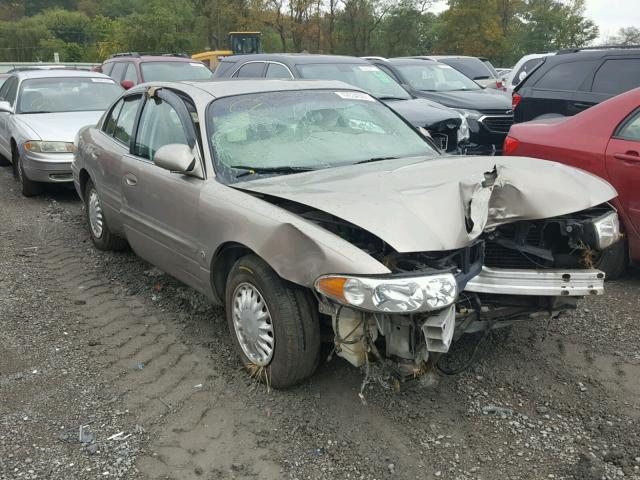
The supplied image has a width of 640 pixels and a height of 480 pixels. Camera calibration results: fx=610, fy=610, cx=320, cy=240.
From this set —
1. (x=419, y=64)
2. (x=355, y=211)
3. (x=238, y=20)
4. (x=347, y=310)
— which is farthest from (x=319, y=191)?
(x=238, y=20)

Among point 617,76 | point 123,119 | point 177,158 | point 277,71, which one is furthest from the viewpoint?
point 277,71

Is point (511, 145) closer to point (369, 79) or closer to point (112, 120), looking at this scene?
point (112, 120)

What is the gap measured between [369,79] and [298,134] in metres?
5.35

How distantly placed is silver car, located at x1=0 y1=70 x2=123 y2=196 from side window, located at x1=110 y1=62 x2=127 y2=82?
104 inches

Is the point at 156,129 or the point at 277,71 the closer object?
the point at 156,129

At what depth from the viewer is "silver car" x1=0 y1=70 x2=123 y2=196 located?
7797mm

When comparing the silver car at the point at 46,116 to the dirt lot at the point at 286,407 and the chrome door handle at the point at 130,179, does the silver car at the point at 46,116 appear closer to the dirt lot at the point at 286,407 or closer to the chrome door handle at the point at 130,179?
the chrome door handle at the point at 130,179

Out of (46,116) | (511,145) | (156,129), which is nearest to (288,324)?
(156,129)

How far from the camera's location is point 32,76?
927cm

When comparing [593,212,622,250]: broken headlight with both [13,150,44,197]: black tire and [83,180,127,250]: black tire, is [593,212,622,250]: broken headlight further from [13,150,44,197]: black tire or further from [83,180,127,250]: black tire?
[13,150,44,197]: black tire

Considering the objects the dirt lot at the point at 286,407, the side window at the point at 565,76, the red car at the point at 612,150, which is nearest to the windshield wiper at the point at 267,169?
the dirt lot at the point at 286,407

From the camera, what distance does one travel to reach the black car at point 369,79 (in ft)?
26.6

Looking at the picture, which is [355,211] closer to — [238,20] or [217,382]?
[217,382]

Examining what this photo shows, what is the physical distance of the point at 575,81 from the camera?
303 inches
